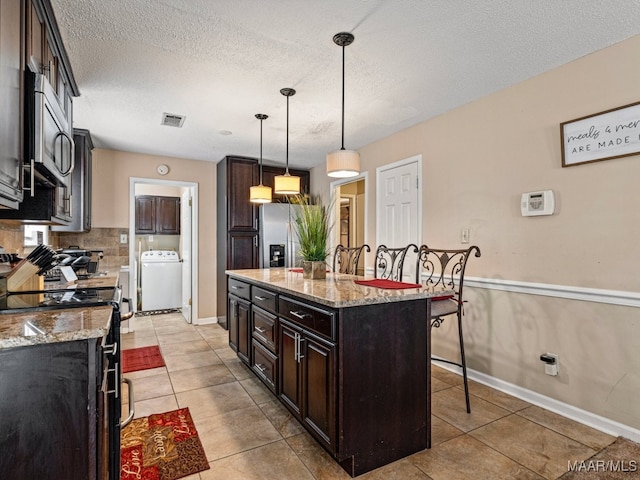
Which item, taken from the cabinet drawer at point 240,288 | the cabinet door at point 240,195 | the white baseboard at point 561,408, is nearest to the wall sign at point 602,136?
the white baseboard at point 561,408

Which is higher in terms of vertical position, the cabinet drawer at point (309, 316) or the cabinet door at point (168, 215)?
the cabinet door at point (168, 215)

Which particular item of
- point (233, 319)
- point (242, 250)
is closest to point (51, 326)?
point (233, 319)

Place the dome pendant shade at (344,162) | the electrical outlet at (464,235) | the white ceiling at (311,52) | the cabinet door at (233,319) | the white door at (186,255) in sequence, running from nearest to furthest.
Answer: the white ceiling at (311,52)
the dome pendant shade at (344,162)
the electrical outlet at (464,235)
the cabinet door at (233,319)
the white door at (186,255)

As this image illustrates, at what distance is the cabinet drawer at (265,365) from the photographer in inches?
95.1

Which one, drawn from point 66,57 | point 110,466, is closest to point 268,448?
point 110,466

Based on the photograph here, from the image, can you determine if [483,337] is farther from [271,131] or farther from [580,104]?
[271,131]

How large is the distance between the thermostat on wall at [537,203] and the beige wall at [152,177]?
12.9ft

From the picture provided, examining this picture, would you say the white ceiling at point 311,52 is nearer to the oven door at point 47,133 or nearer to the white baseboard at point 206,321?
the oven door at point 47,133

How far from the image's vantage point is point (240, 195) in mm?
4734

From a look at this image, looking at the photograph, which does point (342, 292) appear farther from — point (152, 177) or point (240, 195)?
point (152, 177)

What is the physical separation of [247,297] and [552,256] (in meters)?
2.26

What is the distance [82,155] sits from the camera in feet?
11.2

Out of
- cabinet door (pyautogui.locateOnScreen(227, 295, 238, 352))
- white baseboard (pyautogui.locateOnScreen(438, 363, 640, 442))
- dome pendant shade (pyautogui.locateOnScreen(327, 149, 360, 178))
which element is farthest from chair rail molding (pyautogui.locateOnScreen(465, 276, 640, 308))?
cabinet door (pyautogui.locateOnScreen(227, 295, 238, 352))

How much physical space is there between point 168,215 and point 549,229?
5444 mm
